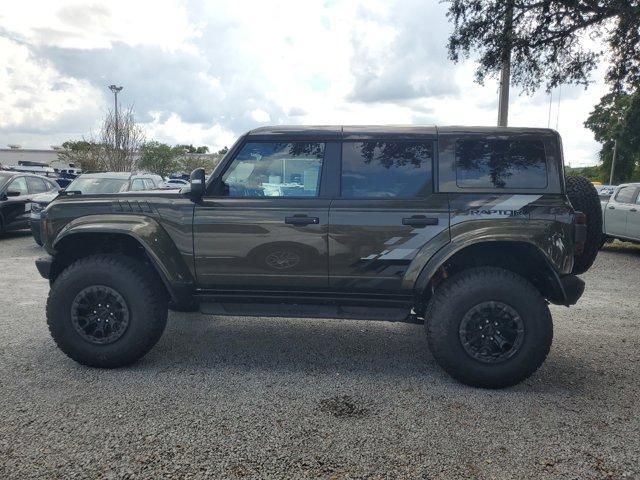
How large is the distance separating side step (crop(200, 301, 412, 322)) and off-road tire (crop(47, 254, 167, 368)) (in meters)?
0.45

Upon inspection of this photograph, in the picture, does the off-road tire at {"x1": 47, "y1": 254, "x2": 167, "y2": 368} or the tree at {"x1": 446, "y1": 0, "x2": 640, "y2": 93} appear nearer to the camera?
the off-road tire at {"x1": 47, "y1": 254, "x2": 167, "y2": 368}

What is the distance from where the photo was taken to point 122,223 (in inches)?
159

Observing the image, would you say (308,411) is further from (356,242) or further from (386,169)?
(386,169)

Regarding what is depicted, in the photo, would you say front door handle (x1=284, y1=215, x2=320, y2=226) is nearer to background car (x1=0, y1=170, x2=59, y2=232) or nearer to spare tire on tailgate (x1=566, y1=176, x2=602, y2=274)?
spare tire on tailgate (x1=566, y1=176, x2=602, y2=274)

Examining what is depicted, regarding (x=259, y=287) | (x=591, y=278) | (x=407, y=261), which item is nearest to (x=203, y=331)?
(x=259, y=287)

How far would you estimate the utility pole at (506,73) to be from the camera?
38.2ft

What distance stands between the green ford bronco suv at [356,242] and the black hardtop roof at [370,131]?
2 cm

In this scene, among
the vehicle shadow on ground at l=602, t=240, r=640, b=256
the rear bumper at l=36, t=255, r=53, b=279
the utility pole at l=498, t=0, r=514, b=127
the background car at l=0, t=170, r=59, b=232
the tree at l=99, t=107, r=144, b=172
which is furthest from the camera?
the tree at l=99, t=107, r=144, b=172

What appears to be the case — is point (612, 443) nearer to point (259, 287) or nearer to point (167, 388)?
point (259, 287)

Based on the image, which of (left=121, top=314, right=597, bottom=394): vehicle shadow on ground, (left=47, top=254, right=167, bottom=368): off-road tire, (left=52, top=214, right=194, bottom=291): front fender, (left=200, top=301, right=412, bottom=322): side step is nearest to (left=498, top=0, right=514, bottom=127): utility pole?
(left=121, top=314, right=597, bottom=394): vehicle shadow on ground

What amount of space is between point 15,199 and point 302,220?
10.1 metres

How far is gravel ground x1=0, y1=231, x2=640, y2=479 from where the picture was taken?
2.77 metres

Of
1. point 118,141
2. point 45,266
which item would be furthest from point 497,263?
point 118,141

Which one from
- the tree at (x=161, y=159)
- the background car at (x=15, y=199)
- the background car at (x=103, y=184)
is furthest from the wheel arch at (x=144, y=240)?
the tree at (x=161, y=159)
